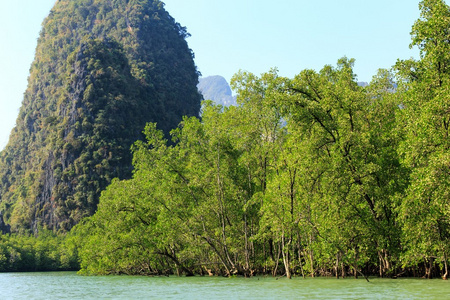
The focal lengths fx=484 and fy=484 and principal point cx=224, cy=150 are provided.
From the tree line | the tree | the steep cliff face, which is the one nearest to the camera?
the tree

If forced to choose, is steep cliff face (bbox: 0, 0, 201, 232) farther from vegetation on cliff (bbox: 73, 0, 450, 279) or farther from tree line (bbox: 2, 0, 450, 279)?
vegetation on cliff (bbox: 73, 0, 450, 279)

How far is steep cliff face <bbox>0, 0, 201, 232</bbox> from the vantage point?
125375mm

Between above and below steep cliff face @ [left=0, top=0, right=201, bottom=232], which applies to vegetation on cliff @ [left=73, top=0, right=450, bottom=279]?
below

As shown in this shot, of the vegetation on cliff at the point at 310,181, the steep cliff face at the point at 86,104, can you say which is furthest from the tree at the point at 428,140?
the steep cliff face at the point at 86,104

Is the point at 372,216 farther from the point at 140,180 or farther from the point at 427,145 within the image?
the point at 140,180

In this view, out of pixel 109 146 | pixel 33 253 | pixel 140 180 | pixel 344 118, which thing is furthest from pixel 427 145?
pixel 109 146

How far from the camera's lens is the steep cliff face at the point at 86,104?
125375mm

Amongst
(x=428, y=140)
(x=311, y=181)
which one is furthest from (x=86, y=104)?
(x=428, y=140)

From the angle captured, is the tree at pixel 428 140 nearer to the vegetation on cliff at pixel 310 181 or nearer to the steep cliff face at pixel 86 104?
the vegetation on cliff at pixel 310 181

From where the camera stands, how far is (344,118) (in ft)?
92.6

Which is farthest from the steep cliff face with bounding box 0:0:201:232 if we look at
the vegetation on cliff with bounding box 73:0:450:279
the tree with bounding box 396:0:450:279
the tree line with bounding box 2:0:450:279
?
the tree with bounding box 396:0:450:279

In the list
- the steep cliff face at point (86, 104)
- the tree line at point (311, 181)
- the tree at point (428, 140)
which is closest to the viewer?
the tree at point (428, 140)

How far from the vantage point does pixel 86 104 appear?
13725 cm

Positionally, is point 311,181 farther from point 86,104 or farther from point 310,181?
point 86,104
